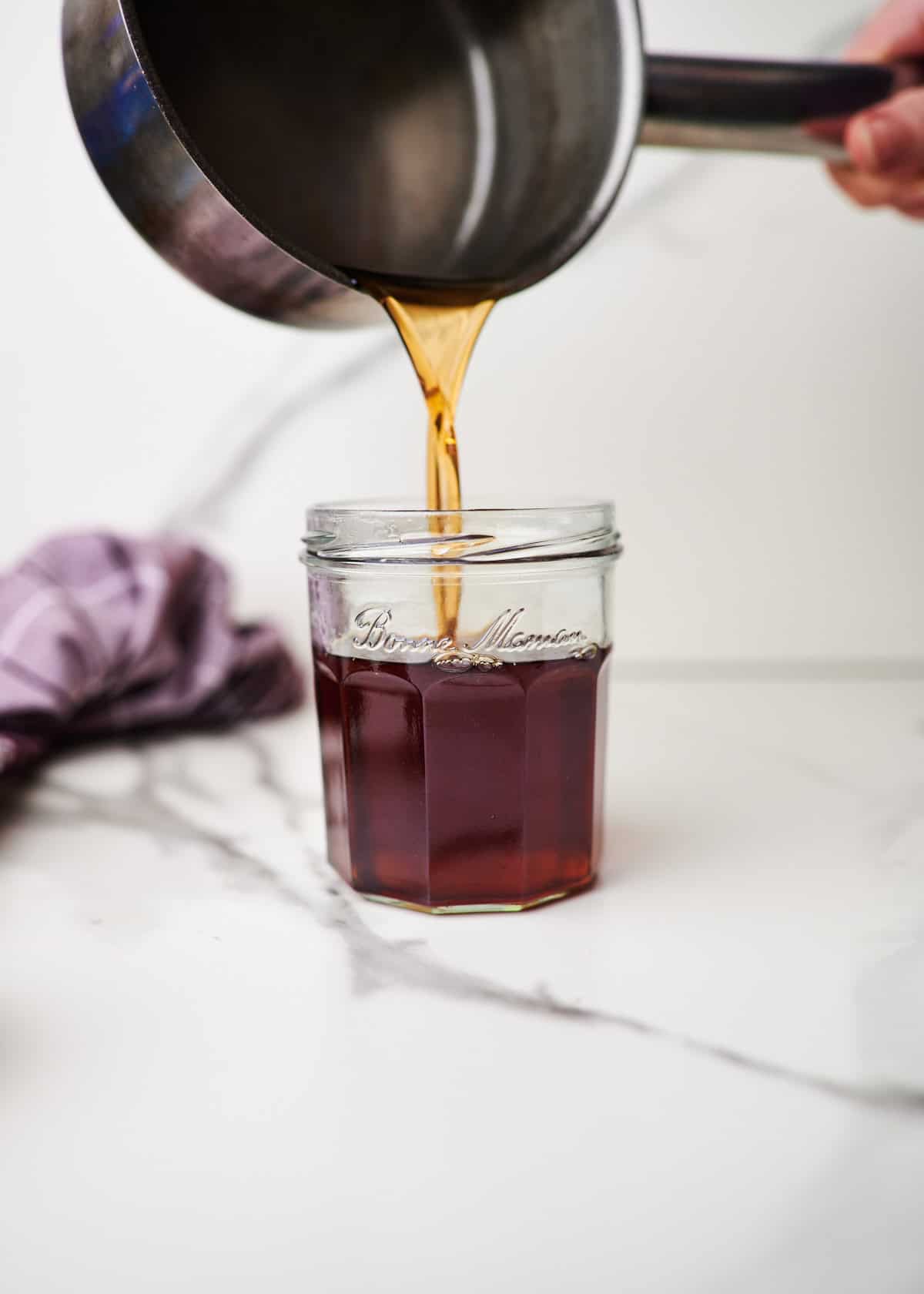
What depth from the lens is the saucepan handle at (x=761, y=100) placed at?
723 millimetres

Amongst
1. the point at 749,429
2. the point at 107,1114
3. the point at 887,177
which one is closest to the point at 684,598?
the point at 749,429

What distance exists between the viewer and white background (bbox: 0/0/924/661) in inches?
42.8

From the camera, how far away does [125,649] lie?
92 cm

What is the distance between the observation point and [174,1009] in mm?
526

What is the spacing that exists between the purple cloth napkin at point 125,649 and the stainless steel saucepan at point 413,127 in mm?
332

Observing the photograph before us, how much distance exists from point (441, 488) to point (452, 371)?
72 millimetres

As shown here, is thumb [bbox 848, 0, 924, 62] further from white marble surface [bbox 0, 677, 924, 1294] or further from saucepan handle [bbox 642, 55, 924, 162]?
white marble surface [bbox 0, 677, 924, 1294]

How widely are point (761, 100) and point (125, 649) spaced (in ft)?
2.02

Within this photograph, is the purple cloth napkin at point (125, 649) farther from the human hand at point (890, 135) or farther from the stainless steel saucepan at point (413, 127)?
the human hand at point (890, 135)

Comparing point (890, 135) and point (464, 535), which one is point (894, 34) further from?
point (464, 535)

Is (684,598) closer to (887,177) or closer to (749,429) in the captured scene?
(749,429)

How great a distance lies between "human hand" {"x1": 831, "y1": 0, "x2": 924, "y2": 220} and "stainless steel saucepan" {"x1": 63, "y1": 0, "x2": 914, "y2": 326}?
0.05 ft

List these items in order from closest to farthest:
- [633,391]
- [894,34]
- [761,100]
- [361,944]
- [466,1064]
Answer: [466,1064] → [361,944] → [761,100] → [894,34] → [633,391]

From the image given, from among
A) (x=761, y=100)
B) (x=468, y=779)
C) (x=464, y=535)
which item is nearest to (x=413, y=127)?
(x=761, y=100)
